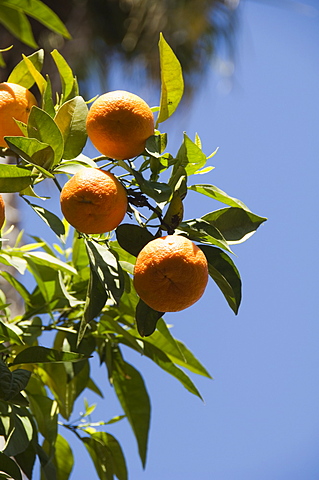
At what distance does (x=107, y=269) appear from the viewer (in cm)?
59

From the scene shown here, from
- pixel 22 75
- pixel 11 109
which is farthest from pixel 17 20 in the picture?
pixel 11 109

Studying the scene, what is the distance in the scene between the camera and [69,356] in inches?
26.7

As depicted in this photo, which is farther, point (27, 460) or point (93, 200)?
point (27, 460)

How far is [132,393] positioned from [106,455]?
101 millimetres

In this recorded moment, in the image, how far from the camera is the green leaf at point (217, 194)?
23.4 inches

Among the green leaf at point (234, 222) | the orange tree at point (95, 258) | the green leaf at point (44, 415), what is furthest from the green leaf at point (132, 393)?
the green leaf at point (234, 222)

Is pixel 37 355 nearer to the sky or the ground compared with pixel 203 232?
nearer to the ground

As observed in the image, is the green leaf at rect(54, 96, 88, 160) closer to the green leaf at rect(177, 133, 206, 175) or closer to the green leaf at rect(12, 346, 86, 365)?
the green leaf at rect(177, 133, 206, 175)

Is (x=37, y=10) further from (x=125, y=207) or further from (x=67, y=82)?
(x=125, y=207)

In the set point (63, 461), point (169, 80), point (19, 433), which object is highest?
point (169, 80)

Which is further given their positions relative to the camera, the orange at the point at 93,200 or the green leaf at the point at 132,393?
the green leaf at the point at 132,393

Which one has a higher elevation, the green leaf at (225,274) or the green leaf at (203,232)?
the green leaf at (203,232)

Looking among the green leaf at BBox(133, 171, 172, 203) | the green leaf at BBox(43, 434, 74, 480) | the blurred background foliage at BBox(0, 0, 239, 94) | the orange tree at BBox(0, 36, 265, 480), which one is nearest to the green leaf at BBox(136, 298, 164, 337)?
the orange tree at BBox(0, 36, 265, 480)

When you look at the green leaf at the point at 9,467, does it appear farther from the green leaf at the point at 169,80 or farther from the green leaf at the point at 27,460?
the green leaf at the point at 169,80
